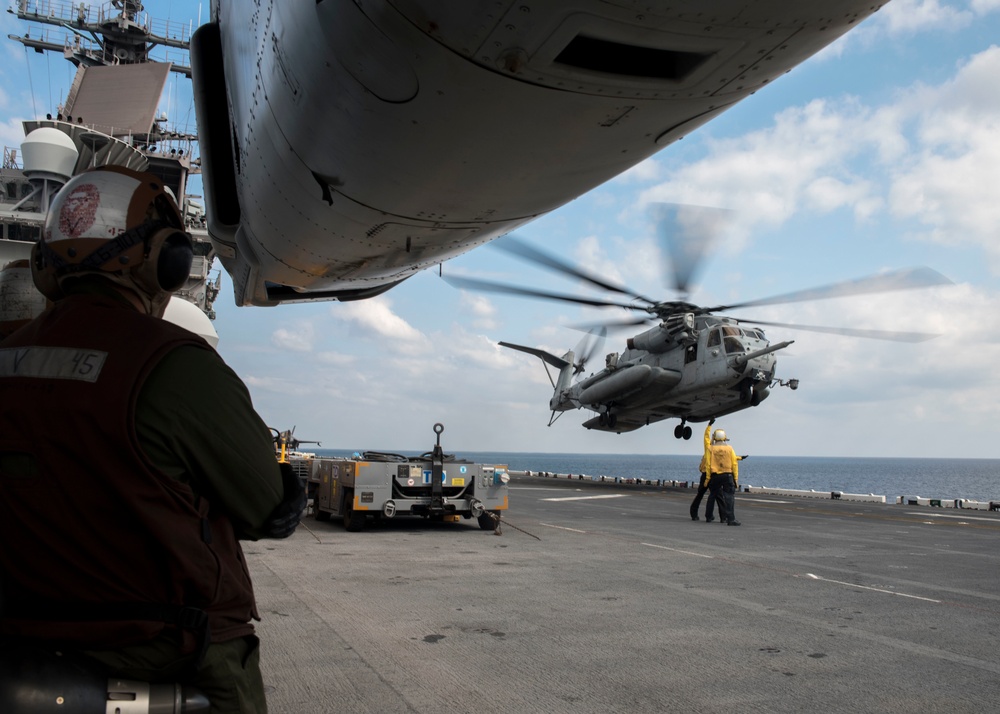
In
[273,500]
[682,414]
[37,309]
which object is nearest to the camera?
[273,500]

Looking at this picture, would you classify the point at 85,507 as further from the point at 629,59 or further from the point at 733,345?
the point at 733,345

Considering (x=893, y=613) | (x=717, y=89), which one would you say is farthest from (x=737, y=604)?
(x=717, y=89)

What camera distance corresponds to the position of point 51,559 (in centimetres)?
144

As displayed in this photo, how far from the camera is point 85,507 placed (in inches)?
56.2

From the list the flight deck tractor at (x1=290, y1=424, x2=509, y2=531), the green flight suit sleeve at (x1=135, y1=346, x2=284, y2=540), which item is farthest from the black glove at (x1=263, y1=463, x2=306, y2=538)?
the flight deck tractor at (x1=290, y1=424, x2=509, y2=531)

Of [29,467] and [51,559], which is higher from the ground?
[29,467]

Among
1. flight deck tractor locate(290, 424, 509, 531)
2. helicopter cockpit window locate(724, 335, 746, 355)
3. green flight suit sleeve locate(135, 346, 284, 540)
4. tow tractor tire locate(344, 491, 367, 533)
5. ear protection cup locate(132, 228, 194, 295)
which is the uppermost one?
helicopter cockpit window locate(724, 335, 746, 355)

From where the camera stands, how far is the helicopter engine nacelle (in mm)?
19453

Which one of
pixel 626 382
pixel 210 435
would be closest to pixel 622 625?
pixel 210 435

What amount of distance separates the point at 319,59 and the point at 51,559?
6.64 ft

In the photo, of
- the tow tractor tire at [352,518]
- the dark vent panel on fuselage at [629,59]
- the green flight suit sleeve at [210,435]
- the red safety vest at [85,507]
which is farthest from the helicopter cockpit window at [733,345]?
the red safety vest at [85,507]

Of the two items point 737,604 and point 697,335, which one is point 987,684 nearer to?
point 737,604

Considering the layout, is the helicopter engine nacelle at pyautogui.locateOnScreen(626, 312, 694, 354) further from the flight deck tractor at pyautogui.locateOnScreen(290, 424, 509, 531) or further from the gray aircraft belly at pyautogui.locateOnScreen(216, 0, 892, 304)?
the gray aircraft belly at pyautogui.locateOnScreen(216, 0, 892, 304)

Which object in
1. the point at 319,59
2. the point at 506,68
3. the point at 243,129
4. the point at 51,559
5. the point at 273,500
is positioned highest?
the point at 243,129
